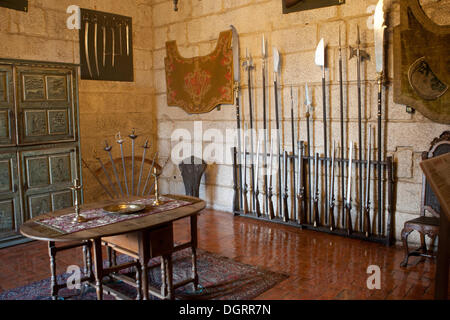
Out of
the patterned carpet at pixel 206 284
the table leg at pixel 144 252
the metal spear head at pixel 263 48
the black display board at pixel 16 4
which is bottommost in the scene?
the patterned carpet at pixel 206 284

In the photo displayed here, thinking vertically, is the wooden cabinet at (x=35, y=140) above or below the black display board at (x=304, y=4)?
below

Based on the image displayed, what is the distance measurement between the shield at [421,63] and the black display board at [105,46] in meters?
3.58

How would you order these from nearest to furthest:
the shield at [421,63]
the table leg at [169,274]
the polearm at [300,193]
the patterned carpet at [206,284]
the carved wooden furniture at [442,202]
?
the carved wooden furniture at [442,202], the table leg at [169,274], the patterned carpet at [206,284], the shield at [421,63], the polearm at [300,193]

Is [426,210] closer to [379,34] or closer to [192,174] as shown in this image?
[379,34]

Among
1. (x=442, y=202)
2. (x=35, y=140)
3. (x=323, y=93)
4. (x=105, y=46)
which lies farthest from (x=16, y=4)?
(x=442, y=202)

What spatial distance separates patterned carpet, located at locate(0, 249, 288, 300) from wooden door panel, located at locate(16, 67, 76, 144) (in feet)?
5.43

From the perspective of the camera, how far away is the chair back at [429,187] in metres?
3.53

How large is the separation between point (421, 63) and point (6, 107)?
397cm

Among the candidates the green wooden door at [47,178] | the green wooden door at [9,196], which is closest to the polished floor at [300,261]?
the green wooden door at [9,196]

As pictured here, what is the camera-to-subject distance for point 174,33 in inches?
227

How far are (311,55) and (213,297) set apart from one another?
2789 millimetres

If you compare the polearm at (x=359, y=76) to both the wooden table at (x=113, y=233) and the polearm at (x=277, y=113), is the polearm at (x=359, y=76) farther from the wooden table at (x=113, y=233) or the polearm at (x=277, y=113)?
the wooden table at (x=113, y=233)
